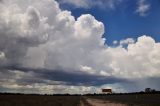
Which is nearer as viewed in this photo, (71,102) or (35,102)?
(35,102)

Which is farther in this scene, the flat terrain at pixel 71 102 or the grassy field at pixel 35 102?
the flat terrain at pixel 71 102

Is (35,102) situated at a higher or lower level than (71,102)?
lower

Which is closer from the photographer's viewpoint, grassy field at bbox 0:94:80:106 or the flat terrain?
grassy field at bbox 0:94:80:106
